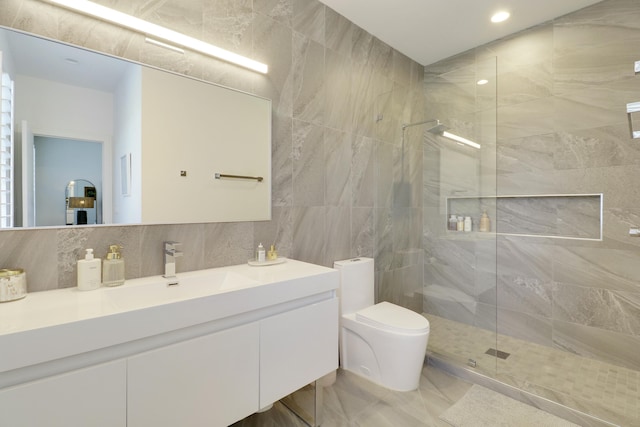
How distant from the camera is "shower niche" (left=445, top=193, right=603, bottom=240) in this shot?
7.36 ft

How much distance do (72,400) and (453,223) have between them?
237cm

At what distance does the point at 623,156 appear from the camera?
7.06 feet

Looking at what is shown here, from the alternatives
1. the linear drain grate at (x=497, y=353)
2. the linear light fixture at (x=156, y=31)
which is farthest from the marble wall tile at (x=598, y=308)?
the linear light fixture at (x=156, y=31)

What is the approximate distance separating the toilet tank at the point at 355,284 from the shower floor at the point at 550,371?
685mm

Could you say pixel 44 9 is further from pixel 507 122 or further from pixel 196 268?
pixel 507 122

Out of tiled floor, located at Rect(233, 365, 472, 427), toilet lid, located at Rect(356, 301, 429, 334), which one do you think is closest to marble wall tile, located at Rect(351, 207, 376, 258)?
toilet lid, located at Rect(356, 301, 429, 334)

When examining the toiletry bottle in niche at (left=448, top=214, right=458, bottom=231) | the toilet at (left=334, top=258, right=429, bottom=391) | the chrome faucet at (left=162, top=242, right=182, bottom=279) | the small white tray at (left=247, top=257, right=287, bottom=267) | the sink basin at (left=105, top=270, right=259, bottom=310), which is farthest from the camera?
the toiletry bottle in niche at (left=448, top=214, right=458, bottom=231)

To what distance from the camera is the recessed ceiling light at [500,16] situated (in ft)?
7.57

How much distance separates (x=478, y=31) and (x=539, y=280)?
2.15 metres

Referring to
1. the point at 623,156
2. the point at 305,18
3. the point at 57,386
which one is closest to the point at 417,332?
the point at 57,386

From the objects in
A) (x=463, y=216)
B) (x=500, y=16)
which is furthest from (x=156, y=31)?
(x=500, y=16)

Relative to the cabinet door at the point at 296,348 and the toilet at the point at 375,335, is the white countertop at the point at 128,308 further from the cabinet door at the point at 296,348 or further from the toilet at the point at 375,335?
the toilet at the point at 375,335

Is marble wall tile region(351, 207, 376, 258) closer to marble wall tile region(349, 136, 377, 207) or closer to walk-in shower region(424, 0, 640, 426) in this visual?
marble wall tile region(349, 136, 377, 207)

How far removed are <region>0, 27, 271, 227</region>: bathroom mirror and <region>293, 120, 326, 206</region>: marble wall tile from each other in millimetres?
235
